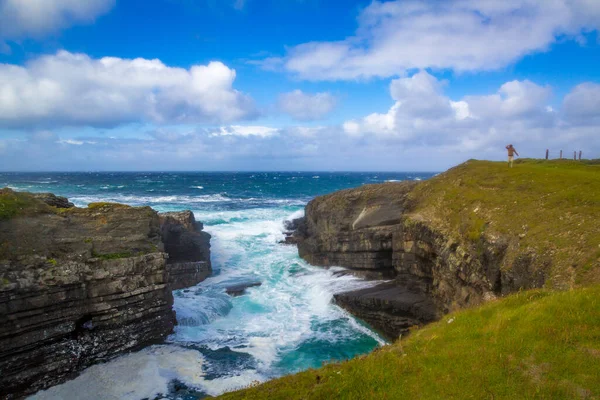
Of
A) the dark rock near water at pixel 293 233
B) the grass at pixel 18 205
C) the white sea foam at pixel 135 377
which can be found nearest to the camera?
the white sea foam at pixel 135 377

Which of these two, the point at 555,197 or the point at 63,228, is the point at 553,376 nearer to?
the point at 555,197

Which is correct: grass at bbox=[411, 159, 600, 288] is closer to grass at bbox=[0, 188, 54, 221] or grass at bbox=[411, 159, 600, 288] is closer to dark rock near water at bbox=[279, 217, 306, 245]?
dark rock near water at bbox=[279, 217, 306, 245]

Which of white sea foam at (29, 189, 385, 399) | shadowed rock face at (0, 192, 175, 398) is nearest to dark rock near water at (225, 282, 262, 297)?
white sea foam at (29, 189, 385, 399)

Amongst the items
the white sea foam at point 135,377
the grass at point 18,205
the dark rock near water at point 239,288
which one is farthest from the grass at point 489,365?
the dark rock near water at point 239,288

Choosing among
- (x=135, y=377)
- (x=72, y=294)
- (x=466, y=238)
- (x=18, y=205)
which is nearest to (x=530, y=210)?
(x=466, y=238)

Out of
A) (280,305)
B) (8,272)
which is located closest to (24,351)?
(8,272)

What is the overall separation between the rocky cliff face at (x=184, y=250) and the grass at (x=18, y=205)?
28.4 ft

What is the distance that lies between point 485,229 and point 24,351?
19.0 meters

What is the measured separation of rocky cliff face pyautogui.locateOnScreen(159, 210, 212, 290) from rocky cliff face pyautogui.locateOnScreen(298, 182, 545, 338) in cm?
892

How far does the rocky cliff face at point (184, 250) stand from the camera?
84.0ft

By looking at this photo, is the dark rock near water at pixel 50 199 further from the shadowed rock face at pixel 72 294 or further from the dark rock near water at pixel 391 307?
the dark rock near water at pixel 391 307

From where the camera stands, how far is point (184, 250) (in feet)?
95.8

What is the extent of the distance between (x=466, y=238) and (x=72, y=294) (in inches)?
679

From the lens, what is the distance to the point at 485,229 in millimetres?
16578
